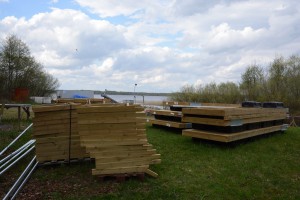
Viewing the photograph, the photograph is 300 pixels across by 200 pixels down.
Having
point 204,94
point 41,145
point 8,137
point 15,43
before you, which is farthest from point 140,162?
point 15,43

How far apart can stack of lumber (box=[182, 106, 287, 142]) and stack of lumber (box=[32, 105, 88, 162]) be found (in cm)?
407

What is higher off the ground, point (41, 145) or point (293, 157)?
point (41, 145)

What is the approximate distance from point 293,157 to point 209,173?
3.37m

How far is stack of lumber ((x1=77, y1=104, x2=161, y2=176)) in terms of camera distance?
6.18 m

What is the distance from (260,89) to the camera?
100 feet

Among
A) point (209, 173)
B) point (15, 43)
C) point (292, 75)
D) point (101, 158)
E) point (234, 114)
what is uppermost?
point (15, 43)

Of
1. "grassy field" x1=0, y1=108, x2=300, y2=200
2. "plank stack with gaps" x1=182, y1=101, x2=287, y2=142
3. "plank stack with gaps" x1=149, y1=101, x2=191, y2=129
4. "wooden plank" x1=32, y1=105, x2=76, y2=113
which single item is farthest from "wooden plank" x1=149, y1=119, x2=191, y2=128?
"wooden plank" x1=32, y1=105, x2=76, y2=113

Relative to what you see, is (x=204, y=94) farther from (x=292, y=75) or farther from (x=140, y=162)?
(x=140, y=162)

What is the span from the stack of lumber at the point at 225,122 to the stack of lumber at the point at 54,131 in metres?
4.07

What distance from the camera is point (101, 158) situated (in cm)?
616

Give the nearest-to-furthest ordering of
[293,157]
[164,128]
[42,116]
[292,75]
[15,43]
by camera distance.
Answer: [42,116], [293,157], [164,128], [292,75], [15,43]

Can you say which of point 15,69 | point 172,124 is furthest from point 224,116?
point 15,69

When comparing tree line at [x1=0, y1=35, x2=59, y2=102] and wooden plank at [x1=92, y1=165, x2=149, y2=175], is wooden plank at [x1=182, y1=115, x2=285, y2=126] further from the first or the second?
tree line at [x1=0, y1=35, x2=59, y2=102]

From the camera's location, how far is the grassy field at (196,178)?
5.66 m
